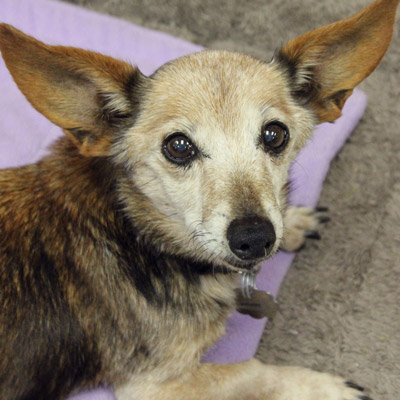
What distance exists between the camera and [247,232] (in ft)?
5.83

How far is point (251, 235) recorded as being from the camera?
178 centimetres

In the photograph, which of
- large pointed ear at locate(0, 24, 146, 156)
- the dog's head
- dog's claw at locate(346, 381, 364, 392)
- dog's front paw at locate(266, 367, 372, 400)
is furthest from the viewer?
dog's claw at locate(346, 381, 364, 392)

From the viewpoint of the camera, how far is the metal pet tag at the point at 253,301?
2.39 metres

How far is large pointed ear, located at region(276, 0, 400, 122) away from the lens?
6.15 feet

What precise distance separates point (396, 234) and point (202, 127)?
156 cm

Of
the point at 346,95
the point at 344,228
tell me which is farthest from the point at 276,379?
the point at 346,95

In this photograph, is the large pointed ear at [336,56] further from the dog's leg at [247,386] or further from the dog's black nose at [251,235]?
the dog's leg at [247,386]

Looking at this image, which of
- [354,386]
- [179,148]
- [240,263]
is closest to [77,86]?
[179,148]

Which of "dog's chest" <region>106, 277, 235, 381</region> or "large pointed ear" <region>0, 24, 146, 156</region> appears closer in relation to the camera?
"large pointed ear" <region>0, 24, 146, 156</region>

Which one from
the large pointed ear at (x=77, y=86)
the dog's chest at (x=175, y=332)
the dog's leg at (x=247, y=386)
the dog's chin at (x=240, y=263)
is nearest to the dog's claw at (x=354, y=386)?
the dog's leg at (x=247, y=386)

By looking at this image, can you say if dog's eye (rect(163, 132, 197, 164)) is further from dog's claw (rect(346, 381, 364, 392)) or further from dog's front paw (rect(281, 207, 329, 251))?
dog's claw (rect(346, 381, 364, 392))

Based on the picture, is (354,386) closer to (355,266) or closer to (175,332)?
(355,266)

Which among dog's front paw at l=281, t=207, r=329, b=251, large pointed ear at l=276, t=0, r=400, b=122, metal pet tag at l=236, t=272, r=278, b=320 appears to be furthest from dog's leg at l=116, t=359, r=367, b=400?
large pointed ear at l=276, t=0, r=400, b=122

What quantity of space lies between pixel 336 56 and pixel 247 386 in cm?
135
